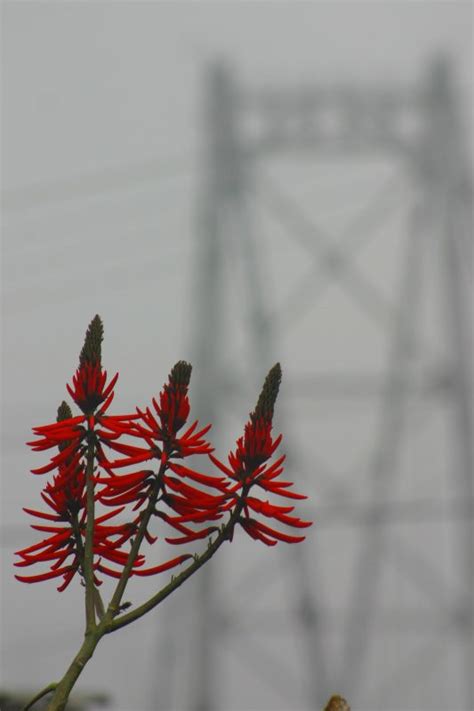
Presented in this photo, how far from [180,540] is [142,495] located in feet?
0.14

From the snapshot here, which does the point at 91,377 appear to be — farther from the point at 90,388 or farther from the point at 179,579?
the point at 179,579

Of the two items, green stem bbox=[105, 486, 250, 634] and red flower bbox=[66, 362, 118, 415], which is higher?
red flower bbox=[66, 362, 118, 415]

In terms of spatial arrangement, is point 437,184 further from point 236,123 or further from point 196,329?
point 196,329

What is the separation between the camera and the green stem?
0.87 metres

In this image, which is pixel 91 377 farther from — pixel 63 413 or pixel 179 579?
pixel 179 579

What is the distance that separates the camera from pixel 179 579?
0.89m

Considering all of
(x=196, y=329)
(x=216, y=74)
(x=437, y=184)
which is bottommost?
(x=196, y=329)

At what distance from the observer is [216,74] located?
10078 millimetres

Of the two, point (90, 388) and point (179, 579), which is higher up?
point (90, 388)

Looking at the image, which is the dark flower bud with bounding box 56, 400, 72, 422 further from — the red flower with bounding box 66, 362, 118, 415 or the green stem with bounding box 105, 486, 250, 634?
the green stem with bounding box 105, 486, 250, 634

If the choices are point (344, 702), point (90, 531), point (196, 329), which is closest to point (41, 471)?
point (90, 531)

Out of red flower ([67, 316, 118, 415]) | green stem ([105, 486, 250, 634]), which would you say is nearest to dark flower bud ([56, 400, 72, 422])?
red flower ([67, 316, 118, 415])

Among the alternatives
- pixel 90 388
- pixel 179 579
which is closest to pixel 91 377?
pixel 90 388

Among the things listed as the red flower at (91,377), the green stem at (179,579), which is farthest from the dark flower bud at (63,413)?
the green stem at (179,579)
